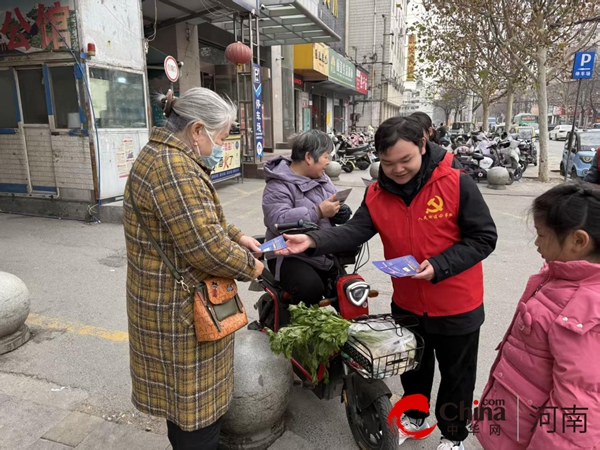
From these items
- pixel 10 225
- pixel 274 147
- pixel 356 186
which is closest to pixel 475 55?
pixel 274 147

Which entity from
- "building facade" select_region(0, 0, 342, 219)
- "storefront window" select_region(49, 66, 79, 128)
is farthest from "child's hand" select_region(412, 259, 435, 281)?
"storefront window" select_region(49, 66, 79, 128)

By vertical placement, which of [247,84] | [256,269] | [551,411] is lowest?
[551,411]

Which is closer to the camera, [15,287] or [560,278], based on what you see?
[560,278]

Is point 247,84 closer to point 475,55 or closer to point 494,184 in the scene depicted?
point 494,184

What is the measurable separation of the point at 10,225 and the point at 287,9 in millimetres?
8654

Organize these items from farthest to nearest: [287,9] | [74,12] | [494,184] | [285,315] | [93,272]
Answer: [287,9], [494,184], [74,12], [93,272], [285,315]

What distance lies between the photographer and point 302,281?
2607 millimetres

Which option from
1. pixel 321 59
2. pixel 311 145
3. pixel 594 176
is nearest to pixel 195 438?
pixel 311 145

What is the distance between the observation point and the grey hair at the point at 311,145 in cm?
273

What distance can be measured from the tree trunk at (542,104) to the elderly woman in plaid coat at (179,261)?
36.5 ft

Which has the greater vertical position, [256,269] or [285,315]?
[256,269]

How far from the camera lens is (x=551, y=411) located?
1.37 metres

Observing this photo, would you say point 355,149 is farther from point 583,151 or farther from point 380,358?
point 380,358

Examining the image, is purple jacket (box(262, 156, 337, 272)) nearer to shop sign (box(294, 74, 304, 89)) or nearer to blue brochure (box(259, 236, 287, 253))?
blue brochure (box(259, 236, 287, 253))
